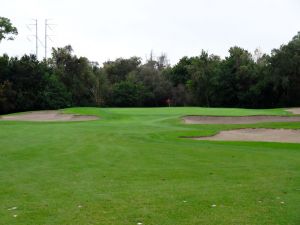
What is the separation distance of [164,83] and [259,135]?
226ft

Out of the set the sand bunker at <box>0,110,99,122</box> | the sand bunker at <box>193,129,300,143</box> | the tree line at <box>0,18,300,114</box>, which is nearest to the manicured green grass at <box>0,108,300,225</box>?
the sand bunker at <box>193,129,300,143</box>

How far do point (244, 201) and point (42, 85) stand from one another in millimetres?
66949

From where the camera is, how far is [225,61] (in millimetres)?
82250

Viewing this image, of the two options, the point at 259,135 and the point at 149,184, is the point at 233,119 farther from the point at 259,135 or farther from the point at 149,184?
the point at 149,184

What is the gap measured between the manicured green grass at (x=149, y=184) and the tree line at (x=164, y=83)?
52505 mm

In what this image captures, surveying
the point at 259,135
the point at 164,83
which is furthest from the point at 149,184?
the point at 164,83

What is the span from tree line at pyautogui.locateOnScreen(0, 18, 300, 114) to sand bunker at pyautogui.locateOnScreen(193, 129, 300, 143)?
45128mm

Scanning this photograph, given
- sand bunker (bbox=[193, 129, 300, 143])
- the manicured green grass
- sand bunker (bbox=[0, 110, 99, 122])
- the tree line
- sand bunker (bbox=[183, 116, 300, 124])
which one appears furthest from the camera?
the tree line

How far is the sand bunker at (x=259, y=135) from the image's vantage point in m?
24.4

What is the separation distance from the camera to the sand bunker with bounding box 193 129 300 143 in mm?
24373

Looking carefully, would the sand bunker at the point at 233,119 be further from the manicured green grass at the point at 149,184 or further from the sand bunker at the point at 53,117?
the manicured green grass at the point at 149,184

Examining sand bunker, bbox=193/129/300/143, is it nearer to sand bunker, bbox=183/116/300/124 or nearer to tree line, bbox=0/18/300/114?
sand bunker, bbox=183/116/300/124

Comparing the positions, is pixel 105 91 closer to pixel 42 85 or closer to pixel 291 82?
pixel 42 85

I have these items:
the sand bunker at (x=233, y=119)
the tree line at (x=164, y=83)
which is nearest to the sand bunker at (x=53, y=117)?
the sand bunker at (x=233, y=119)
